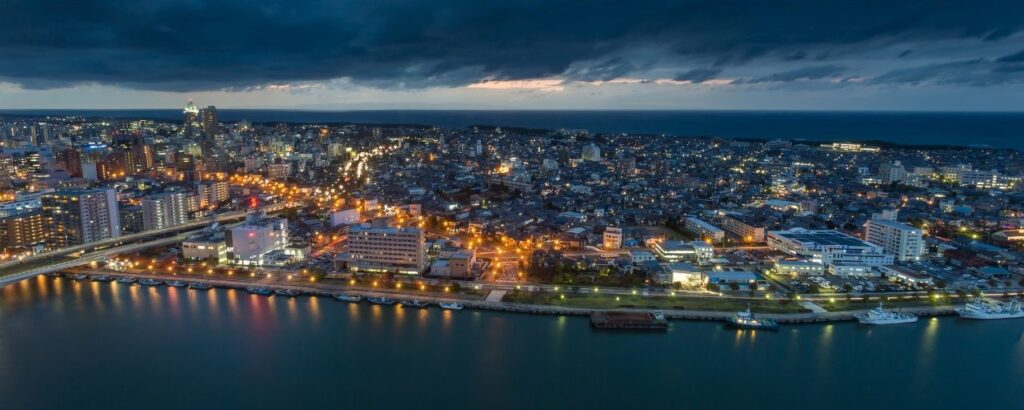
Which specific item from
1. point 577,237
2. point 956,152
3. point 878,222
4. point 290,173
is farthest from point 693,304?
point 956,152

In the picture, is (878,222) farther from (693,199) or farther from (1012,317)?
(693,199)

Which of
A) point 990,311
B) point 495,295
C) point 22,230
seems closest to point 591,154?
point 495,295

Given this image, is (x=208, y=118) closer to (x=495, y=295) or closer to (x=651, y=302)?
(x=495, y=295)

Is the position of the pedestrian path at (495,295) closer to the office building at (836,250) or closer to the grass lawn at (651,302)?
the grass lawn at (651,302)

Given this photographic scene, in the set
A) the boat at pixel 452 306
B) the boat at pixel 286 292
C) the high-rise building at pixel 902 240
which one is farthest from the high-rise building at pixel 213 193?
the high-rise building at pixel 902 240

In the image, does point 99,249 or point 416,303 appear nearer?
point 416,303

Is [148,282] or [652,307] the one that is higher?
[652,307]
